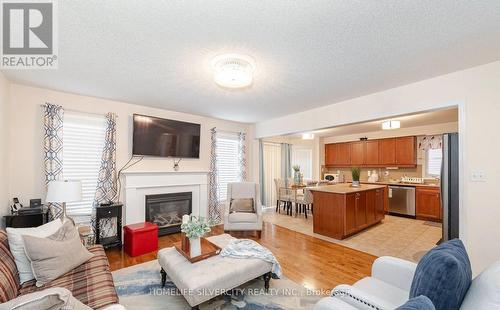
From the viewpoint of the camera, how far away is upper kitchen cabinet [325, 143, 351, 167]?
714 centimetres

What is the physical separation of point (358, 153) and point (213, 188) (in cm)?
483

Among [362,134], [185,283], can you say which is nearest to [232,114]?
[185,283]

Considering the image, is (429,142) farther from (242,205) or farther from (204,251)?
(204,251)

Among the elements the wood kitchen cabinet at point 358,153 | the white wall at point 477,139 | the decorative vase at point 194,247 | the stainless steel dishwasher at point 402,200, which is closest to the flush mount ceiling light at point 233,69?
the decorative vase at point 194,247

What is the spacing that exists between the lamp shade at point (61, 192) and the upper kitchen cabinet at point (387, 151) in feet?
23.3

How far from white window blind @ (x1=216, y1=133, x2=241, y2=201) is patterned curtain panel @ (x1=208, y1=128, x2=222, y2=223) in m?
0.18

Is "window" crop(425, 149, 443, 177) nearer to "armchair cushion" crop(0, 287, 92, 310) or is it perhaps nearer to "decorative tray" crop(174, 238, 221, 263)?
"decorative tray" crop(174, 238, 221, 263)

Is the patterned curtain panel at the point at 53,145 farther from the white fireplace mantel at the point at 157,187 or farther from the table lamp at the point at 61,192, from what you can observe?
the white fireplace mantel at the point at 157,187

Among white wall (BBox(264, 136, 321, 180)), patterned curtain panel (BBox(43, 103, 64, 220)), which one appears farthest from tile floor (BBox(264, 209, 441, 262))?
patterned curtain panel (BBox(43, 103, 64, 220))

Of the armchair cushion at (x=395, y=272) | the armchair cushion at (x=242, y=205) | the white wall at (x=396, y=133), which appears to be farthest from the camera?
the white wall at (x=396, y=133)

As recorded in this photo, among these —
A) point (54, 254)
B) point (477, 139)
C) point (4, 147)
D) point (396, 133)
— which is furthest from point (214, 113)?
point (396, 133)

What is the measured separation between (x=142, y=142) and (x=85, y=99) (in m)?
1.05

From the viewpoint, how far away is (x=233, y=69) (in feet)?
6.84

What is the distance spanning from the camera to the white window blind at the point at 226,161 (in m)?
5.09
